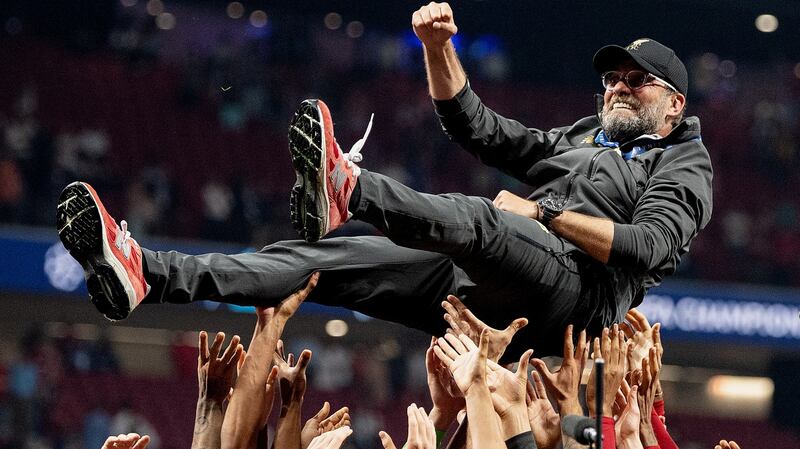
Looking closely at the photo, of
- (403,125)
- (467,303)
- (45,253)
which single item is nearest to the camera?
(467,303)

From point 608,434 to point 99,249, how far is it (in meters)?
1.39

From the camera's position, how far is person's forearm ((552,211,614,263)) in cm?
348

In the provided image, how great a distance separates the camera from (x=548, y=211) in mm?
3555

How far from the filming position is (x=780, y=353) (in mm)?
13539

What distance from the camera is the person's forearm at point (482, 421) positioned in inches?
113

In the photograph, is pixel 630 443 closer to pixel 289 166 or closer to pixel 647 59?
pixel 647 59

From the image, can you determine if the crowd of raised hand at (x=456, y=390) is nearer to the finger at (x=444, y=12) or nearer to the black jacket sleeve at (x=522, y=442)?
the black jacket sleeve at (x=522, y=442)

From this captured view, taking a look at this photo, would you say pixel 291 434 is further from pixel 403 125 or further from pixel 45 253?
pixel 403 125

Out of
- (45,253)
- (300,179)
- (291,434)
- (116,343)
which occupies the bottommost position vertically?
(116,343)

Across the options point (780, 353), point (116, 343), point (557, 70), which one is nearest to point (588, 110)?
point (557, 70)

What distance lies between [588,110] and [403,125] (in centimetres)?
267

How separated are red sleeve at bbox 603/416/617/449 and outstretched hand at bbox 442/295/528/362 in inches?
16.3

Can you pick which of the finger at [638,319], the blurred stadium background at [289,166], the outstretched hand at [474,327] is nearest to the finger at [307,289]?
the outstretched hand at [474,327]

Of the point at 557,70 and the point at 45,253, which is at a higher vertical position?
the point at 557,70
